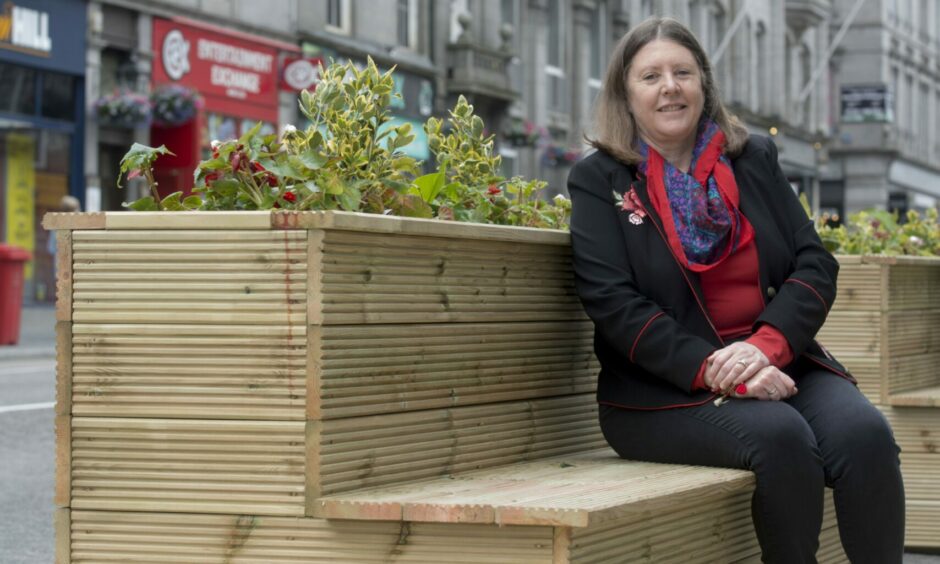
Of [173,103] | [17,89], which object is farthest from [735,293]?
[173,103]

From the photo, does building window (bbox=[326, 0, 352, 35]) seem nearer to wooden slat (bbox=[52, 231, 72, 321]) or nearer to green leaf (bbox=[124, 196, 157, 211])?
green leaf (bbox=[124, 196, 157, 211])

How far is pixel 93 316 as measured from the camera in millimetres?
3357

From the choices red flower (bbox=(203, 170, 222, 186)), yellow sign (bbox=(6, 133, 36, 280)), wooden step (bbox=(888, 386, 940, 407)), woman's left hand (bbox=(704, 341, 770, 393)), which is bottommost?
wooden step (bbox=(888, 386, 940, 407))

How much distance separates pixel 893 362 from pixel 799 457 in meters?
2.05

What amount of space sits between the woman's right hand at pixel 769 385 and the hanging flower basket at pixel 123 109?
717 inches

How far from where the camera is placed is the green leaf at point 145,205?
11.7 feet

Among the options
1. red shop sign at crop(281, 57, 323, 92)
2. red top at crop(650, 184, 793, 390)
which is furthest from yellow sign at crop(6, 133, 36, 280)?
red top at crop(650, 184, 793, 390)

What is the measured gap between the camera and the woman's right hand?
13.1 feet

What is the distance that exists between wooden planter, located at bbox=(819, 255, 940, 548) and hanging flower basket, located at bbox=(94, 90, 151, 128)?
16.7 meters

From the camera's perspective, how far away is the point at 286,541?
10.7ft

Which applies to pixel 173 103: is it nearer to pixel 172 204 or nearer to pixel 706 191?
pixel 706 191

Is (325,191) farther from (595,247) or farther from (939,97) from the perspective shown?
(939,97)

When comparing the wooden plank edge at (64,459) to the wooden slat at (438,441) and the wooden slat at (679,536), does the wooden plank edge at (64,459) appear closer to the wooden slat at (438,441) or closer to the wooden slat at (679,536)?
the wooden slat at (438,441)

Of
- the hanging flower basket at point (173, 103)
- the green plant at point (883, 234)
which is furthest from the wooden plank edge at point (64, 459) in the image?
the hanging flower basket at point (173, 103)
